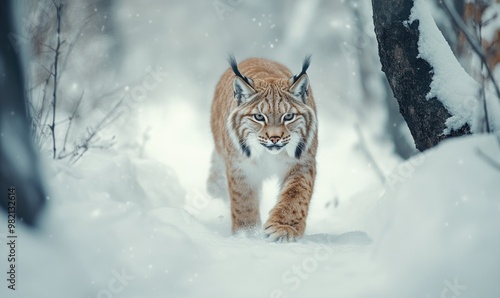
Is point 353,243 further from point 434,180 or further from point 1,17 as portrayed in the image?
point 1,17

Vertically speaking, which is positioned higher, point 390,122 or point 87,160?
point 390,122

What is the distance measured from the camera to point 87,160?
6801 millimetres

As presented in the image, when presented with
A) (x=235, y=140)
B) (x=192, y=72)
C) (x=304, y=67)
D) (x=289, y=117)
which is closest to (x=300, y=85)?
(x=304, y=67)

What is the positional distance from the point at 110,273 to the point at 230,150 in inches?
84.1

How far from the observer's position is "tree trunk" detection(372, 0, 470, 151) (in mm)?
4629

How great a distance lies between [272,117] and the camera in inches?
194

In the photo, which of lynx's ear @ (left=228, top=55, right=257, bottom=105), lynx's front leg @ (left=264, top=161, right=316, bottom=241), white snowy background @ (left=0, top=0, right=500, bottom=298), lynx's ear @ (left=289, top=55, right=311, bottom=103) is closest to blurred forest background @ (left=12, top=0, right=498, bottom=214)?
white snowy background @ (left=0, top=0, right=500, bottom=298)

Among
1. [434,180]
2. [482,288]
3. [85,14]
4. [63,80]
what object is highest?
[85,14]

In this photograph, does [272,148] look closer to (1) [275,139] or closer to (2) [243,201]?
(1) [275,139]

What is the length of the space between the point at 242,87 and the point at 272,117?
1.25ft

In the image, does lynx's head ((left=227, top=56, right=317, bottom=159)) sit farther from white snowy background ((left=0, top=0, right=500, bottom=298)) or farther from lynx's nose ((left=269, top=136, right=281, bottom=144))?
white snowy background ((left=0, top=0, right=500, bottom=298))

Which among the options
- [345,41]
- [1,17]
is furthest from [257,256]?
[345,41]

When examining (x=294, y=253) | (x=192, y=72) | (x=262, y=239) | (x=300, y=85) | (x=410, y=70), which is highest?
(x=192, y=72)

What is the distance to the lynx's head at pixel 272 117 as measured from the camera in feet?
16.1
